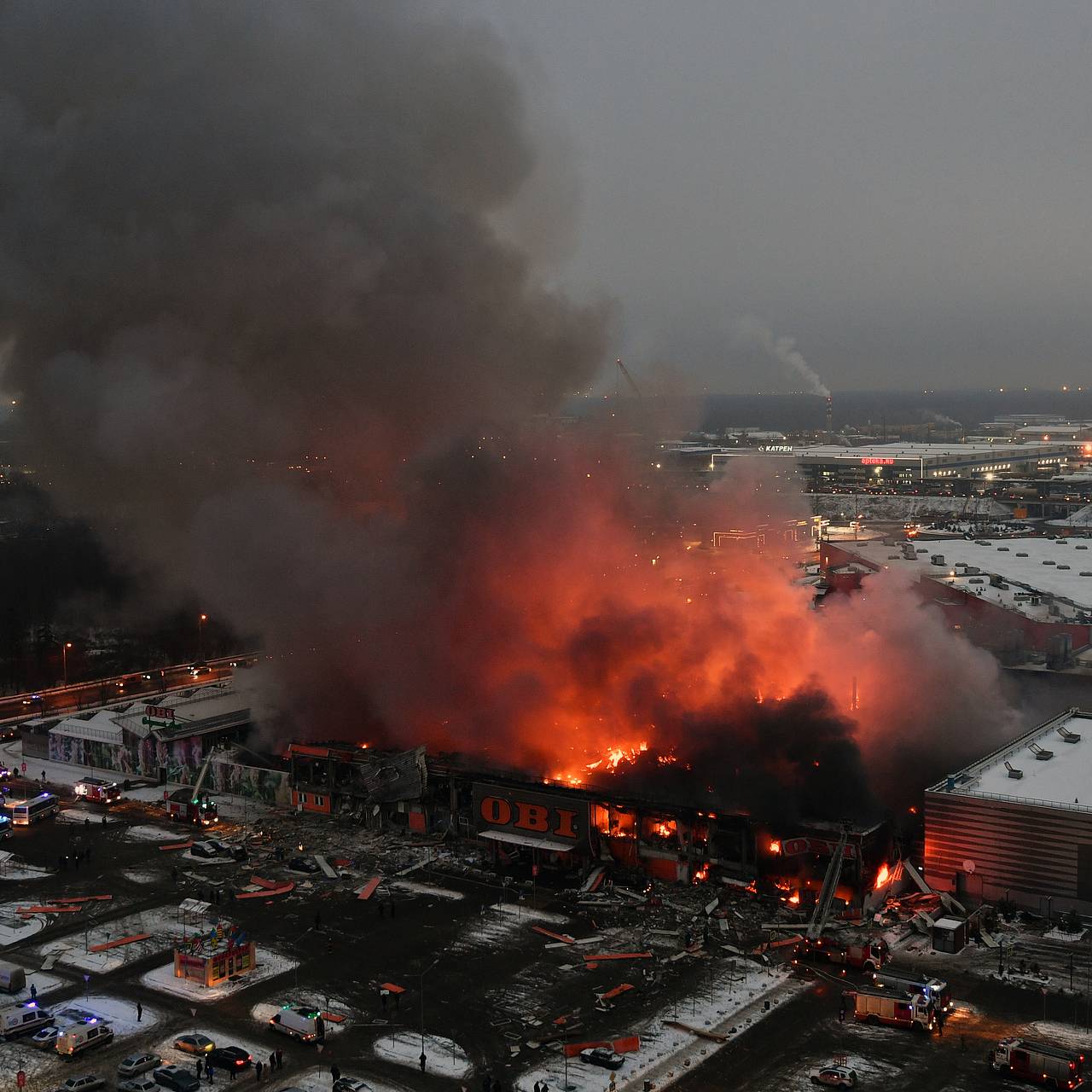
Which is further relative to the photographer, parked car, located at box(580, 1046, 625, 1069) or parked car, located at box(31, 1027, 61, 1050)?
parked car, located at box(31, 1027, 61, 1050)

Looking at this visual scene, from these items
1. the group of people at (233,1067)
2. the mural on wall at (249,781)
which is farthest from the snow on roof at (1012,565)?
the group of people at (233,1067)

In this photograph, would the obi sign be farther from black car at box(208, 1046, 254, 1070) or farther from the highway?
the highway

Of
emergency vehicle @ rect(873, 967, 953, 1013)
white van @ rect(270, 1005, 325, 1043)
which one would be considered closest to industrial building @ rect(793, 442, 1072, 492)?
emergency vehicle @ rect(873, 967, 953, 1013)

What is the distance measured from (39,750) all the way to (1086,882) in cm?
3497

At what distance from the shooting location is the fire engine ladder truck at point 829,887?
28.9 m

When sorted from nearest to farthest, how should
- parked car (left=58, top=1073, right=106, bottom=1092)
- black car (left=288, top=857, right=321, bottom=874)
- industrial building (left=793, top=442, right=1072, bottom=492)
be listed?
parked car (left=58, top=1073, right=106, bottom=1092)
black car (left=288, top=857, right=321, bottom=874)
industrial building (left=793, top=442, right=1072, bottom=492)

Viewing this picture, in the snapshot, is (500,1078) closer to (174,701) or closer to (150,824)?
(150,824)

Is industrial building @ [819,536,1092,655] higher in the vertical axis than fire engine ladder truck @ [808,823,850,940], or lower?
higher

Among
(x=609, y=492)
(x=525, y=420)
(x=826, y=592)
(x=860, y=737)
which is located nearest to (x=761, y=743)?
(x=860, y=737)

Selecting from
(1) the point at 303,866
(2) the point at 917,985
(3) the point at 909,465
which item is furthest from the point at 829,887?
(3) the point at 909,465

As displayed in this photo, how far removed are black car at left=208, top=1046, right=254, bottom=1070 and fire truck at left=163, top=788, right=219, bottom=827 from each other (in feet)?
52.4

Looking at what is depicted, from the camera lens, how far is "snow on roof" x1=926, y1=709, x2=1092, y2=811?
30281 millimetres

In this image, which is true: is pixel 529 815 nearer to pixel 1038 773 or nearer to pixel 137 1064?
pixel 1038 773

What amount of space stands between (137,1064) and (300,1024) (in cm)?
298
